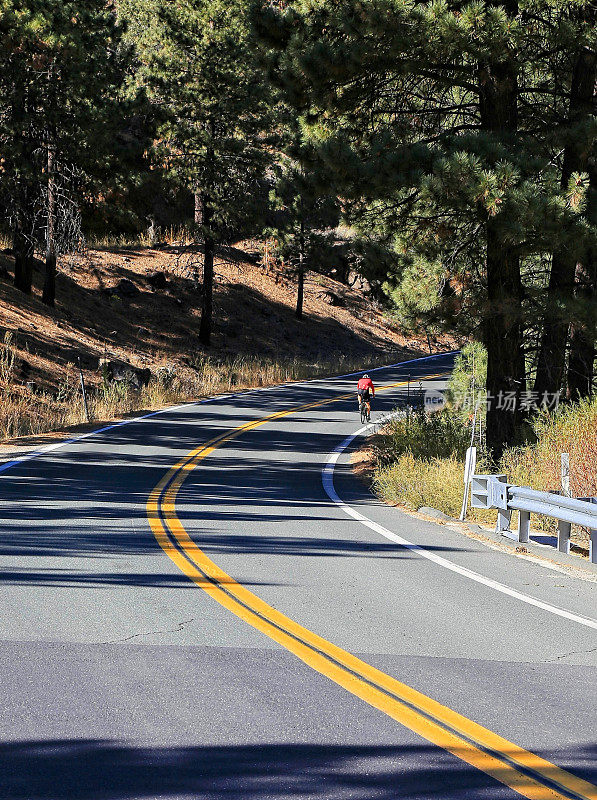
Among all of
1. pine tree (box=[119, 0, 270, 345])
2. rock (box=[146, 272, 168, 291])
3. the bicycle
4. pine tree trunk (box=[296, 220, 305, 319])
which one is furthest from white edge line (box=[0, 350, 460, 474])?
rock (box=[146, 272, 168, 291])

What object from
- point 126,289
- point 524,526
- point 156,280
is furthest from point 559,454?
point 156,280

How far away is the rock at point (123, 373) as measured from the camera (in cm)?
3453

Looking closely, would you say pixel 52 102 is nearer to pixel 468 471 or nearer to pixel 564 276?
pixel 564 276

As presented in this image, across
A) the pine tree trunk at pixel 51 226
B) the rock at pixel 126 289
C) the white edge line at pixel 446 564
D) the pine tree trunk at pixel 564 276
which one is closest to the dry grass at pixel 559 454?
the pine tree trunk at pixel 564 276

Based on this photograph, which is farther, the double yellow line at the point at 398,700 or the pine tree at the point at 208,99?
the pine tree at the point at 208,99

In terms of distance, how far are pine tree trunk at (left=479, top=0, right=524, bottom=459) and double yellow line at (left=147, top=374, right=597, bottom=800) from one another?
8118 mm

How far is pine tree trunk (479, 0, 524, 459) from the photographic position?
49.6 feet

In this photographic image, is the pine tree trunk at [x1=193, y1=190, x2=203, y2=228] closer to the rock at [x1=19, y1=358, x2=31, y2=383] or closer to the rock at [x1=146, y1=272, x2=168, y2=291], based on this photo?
the rock at [x1=146, y1=272, x2=168, y2=291]

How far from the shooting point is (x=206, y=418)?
26594mm

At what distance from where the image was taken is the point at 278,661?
589 cm

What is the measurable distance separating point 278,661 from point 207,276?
128ft

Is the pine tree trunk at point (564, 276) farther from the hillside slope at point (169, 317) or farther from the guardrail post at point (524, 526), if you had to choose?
the hillside slope at point (169, 317)

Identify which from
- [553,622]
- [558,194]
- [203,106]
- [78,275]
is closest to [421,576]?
[553,622]

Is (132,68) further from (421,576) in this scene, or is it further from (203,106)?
(421,576)
